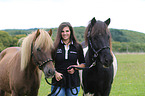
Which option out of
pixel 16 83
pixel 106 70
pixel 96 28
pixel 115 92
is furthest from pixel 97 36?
pixel 115 92

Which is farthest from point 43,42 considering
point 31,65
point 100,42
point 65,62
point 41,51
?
point 100,42

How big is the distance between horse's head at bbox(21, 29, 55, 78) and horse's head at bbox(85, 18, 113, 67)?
2.62 ft

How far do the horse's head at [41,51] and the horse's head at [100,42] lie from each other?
80cm

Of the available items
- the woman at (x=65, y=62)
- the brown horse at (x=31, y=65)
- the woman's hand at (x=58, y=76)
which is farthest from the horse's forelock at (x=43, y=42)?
the woman's hand at (x=58, y=76)

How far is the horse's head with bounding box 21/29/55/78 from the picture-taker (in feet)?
9.22

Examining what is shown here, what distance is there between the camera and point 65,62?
10.2 feet

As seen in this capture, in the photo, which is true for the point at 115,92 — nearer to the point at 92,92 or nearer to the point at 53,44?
the point at 92,92

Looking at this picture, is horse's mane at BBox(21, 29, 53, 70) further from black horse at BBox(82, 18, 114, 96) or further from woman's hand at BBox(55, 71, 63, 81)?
black horse at BBox(82, 18, 114, 96)

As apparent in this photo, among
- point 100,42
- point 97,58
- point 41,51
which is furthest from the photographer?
point 97,58

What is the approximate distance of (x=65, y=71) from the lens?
311 cm

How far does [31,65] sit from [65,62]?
70 centimetres

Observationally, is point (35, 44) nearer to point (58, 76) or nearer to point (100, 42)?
point (58, 76)

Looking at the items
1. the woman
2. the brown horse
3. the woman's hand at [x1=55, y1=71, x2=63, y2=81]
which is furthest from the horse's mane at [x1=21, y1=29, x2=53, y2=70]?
the woman's hand at [x1=55, y1=71, x2=63, y2=81]

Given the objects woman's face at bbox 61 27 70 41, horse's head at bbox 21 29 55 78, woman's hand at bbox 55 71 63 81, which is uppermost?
woman's face at bbox 61 27 70 41
